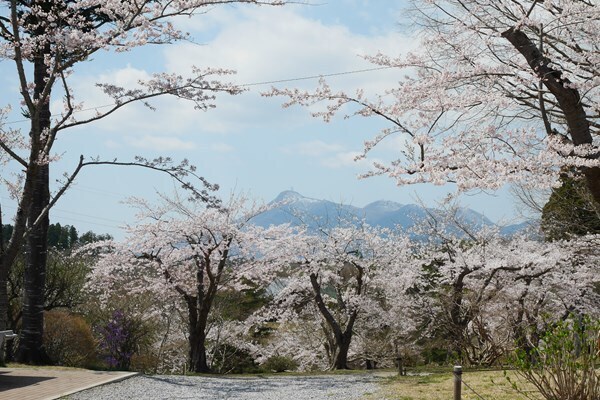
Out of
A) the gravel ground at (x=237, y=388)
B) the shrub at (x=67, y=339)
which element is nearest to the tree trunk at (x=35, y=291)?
the gravel ground at (x=237, y=388)

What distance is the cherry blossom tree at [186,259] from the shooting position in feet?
43.0

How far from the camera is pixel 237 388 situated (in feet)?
31.1

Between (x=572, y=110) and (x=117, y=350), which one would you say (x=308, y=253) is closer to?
(x=117, y=350)

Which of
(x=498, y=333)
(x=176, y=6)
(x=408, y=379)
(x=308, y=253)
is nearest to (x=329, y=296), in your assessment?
(x=308, y=253)

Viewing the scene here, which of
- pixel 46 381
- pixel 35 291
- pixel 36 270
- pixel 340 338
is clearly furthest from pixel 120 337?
pixel 46 381

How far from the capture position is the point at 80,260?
19000 millimetres

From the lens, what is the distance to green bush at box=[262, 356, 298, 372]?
19.5 meters

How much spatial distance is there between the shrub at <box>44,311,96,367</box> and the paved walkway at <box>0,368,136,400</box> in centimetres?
589

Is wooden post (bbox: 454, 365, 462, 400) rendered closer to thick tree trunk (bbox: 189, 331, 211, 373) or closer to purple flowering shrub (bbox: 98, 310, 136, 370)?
thick tree trunk (bbox: 189, 331, 211, 373)

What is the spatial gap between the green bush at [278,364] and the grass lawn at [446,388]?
10035mm

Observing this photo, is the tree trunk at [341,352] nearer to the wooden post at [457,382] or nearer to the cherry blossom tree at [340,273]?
the cherry blossom tree at [340,273]

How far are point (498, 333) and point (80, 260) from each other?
1352cm

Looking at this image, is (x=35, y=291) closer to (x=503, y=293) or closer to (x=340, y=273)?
(x=340, y=273)

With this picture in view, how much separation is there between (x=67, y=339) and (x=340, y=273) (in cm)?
805
